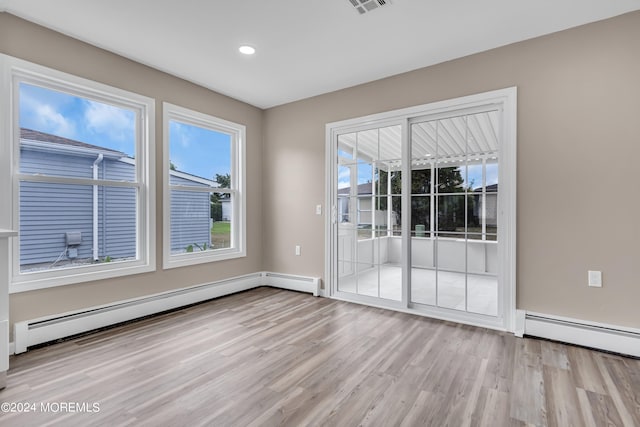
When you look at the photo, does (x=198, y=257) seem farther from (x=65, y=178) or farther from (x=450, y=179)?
(x=450, y=179)

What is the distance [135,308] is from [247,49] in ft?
9.39

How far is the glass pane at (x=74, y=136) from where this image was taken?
8.73 ft

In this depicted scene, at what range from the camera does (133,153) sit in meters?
3.34

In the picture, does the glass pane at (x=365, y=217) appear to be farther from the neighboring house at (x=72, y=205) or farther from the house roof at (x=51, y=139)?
the house roof at (x=51, y=139)

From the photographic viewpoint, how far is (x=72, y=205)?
9.59 feet

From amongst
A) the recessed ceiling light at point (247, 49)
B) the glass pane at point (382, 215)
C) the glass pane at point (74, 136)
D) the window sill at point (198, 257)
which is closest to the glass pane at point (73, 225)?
the glass pane at point (74, 136)

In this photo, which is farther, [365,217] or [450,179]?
[365,217]

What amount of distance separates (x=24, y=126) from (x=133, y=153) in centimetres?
87

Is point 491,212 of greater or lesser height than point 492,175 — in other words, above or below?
below

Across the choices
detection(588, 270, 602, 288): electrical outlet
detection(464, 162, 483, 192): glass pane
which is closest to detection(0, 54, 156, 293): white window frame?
detection(464, 162, 483, 192): glass pane

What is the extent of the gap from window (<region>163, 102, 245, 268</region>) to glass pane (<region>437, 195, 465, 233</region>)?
2.69 metres

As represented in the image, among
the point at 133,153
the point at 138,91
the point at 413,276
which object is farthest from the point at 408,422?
the point at 138,91

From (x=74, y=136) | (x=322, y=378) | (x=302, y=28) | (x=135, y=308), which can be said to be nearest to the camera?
(x=322, y=378)

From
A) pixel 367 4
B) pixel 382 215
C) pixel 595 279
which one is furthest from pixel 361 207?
pixel 595 279
